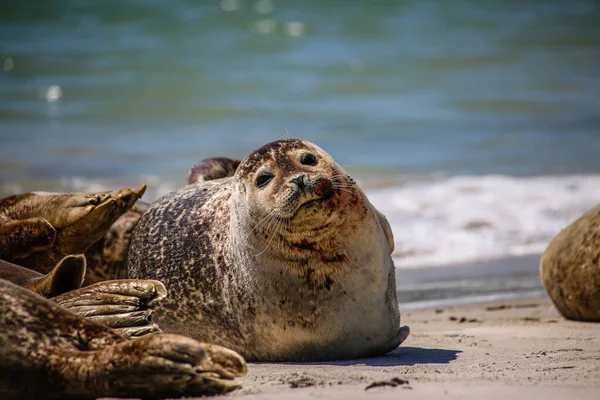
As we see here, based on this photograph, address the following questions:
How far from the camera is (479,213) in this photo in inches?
428

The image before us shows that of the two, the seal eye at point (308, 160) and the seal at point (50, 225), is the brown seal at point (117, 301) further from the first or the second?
the seal eye at point (308, 160)

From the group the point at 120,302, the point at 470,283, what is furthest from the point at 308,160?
the point at 470,283

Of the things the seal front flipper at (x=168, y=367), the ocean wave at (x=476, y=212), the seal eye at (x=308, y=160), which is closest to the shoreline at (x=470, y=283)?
the ocean wave at (x=476, y=212)

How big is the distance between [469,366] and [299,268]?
36.2 inches

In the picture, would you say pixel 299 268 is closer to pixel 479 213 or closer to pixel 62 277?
pixel 62 277

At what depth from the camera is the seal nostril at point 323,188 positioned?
482 cm

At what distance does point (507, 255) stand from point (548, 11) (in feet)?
65.8

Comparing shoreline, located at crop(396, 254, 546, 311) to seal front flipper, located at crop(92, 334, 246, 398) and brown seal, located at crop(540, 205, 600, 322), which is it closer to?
brown seal, located at crop(540, 205, 600, 322)

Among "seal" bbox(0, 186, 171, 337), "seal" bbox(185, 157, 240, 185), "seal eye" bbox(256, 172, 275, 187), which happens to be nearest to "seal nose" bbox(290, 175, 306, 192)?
"seal eye" bbox(256, 172, 275, 187)

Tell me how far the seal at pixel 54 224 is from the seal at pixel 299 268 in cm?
91

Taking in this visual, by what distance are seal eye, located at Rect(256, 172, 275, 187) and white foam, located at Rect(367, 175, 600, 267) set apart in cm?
452

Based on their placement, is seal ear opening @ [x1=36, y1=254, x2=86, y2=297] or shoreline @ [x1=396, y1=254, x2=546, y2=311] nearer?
seal ear opening @ [x1=36, y1=254, x2=86, y2=297]

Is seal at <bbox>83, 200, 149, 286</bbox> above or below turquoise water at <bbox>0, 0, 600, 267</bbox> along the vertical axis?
below

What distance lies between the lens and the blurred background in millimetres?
11141
